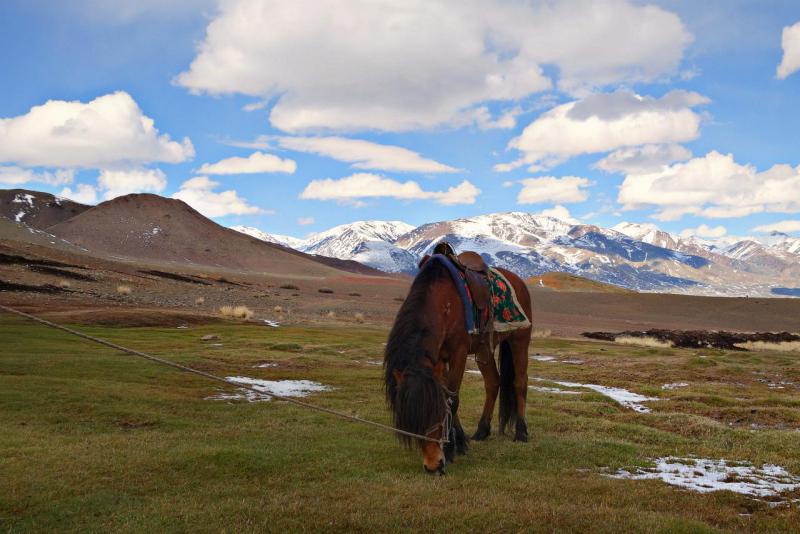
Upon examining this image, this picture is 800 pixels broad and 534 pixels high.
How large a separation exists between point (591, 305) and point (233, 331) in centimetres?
7001

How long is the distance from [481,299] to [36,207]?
205 meters

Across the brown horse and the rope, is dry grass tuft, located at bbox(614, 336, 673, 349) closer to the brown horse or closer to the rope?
the brown horse

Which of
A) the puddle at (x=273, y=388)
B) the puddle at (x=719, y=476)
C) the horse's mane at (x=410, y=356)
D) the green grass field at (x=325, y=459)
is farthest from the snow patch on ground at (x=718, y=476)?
the puddle at (x=273, y=388)

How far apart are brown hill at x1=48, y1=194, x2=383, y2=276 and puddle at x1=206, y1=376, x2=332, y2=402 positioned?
439ft

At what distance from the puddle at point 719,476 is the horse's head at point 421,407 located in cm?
272

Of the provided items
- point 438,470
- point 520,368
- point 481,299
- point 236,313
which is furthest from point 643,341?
point 438,470

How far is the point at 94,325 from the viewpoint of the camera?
2933 cm

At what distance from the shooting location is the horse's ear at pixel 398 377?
7.70 m

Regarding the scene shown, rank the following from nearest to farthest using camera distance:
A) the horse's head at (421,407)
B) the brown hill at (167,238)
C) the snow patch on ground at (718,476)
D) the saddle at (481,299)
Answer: the horse's head at (421,407), the snow patch on ground at (718,476), the saddle at (481,299), the brown hill at (167,238)

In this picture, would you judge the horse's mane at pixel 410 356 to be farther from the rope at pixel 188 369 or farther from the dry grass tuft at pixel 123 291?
the dry grass tuft at pixel 123 291

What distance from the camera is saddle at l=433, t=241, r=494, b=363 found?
375 inches

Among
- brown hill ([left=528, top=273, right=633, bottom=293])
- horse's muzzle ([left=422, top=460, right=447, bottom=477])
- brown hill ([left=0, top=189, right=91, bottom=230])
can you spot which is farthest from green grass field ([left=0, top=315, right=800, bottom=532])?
brown hill ([left=0, top=189, right=91, bottom=230])

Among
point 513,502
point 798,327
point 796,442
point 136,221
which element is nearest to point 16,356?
point 513,502

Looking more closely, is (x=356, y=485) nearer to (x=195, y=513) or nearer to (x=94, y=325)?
(x=195, y=513)
